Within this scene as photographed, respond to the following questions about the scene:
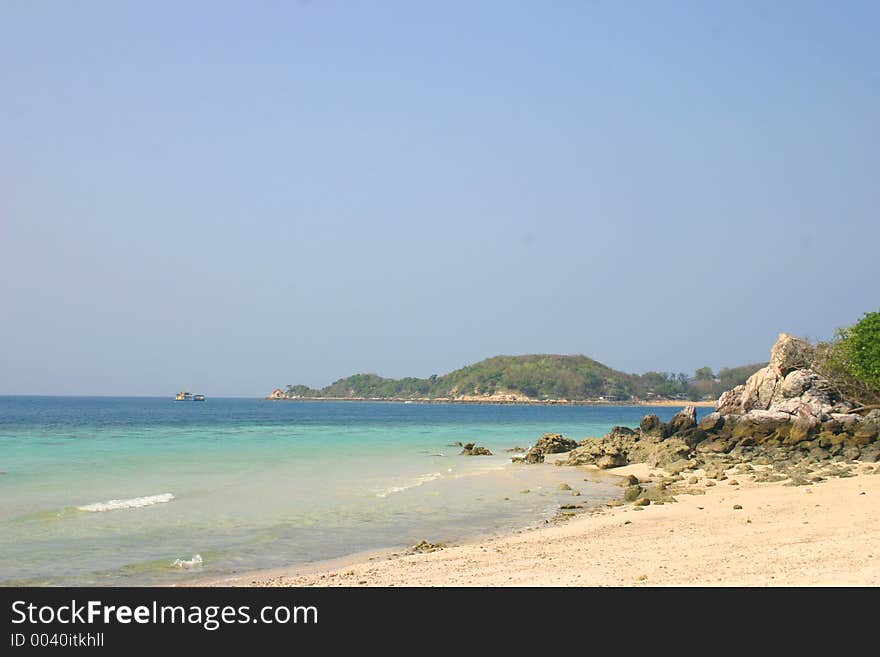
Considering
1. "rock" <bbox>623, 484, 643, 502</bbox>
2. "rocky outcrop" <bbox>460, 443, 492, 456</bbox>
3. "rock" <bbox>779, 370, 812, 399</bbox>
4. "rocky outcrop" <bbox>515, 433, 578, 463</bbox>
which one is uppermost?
"rock" <bbox>779, 370, 812, 399</bbox>

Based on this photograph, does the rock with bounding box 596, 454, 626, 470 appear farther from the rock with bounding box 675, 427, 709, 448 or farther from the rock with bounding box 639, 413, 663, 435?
the rock with bounding box 639, 413, 663, 435

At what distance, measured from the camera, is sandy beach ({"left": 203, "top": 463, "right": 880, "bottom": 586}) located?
9.55 meters

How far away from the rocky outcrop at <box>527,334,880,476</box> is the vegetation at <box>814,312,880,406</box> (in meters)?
1.07

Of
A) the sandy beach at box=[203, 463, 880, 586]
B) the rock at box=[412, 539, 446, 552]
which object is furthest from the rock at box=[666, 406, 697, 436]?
the rock at box=[412, 539, 446, 552]

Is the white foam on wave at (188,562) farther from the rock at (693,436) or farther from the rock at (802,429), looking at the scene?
the rock at (802,429)

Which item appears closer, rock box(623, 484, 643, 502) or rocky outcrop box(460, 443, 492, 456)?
rock box(623, 484, 643, 502)

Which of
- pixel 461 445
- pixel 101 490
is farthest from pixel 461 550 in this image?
pixel 461 445

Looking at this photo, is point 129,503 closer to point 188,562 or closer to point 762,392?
point 188,562

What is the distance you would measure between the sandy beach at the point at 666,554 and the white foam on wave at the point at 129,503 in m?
8.49

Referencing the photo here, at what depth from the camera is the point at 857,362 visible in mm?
35469

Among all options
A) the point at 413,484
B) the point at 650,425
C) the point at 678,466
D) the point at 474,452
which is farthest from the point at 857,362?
the point at 413,484

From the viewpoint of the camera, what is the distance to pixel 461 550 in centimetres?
1323
